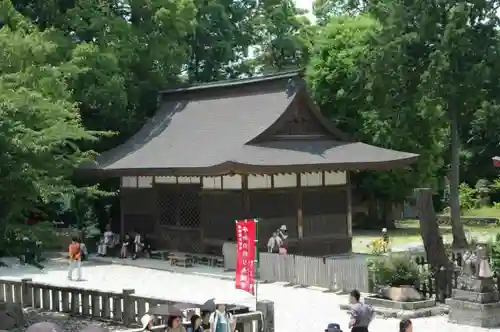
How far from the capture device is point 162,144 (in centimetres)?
3228

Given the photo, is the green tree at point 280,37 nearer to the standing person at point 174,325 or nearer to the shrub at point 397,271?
the shrub at point 397,271

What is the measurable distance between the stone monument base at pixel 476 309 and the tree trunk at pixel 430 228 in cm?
235

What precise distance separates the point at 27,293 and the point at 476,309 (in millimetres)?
11189

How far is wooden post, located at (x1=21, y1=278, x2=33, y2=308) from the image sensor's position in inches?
770

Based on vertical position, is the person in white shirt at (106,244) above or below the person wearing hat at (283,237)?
below

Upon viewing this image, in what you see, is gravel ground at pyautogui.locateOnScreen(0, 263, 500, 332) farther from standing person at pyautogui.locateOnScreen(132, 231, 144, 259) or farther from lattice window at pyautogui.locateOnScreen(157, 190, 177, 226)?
lattice window at pyautogui.locateOnScreen(157, 190, 177, 226)

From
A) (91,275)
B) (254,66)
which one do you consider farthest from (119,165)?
(254,66)

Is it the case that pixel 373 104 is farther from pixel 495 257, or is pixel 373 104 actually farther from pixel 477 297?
pixel 477 297

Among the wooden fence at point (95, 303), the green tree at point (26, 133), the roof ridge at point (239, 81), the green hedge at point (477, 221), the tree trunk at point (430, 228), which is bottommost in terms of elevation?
the green hedge at point (477, 221)

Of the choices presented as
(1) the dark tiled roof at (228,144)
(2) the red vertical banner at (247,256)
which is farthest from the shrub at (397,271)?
(1) the dark tiled roof at (228,144)

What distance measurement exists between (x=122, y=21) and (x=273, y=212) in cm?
1362

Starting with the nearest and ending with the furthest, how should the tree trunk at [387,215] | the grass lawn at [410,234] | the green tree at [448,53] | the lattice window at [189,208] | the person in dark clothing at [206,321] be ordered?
the person in dark clothing at [206,321]
the lattice window at [189,208]
the green tree at [448,53]
the grass lawn at [410,234]
the tree trunk at [387,215]

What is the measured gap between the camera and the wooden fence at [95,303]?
45.9 feet

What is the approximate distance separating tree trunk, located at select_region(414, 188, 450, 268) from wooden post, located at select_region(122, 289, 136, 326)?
25.3ft
